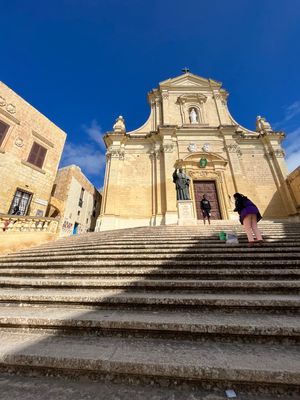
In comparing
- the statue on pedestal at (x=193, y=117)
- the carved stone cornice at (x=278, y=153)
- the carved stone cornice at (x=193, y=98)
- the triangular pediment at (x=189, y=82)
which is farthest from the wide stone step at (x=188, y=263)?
the triangular pediment at (x=189, y=82)

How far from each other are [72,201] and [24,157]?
5430 mm

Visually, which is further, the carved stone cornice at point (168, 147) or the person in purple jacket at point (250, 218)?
the carved stone cornice at point (168, 147)

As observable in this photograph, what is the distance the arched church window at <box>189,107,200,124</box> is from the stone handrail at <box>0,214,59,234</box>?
14.1 m

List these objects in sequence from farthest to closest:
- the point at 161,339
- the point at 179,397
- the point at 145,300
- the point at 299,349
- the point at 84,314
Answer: the point at 145,300
the point at 84,314
the point at 161,339
the point at 299,349
the point at 179,397

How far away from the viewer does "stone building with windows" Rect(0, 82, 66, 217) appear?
1067 cm

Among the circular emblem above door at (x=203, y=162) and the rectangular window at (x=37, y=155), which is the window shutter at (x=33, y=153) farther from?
the circular emblem above door at (x=203, y=162)

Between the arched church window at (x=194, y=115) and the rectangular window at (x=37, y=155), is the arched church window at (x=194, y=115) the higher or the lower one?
the higher one

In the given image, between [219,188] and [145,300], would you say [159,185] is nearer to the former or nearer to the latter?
[219,188]

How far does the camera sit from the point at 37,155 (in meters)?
12.4

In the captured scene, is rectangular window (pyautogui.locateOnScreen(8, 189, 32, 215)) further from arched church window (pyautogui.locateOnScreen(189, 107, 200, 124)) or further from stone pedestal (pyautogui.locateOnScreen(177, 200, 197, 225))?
arched church window (pyautogui.locateOnScreen(189, 107, 200, 124))

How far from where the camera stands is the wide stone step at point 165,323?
178 centimetres

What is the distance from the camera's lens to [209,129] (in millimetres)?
15211

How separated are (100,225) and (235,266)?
9.70m

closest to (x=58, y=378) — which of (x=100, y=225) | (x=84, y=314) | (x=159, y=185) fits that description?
(x=84, y=314)
